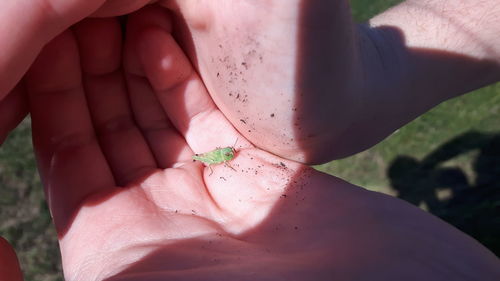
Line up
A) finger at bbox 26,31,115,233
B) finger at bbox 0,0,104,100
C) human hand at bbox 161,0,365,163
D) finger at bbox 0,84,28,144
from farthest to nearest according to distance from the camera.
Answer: finger at bbox 26,31,115,233, finger at bbox 0,84,28,144, human hand at bbox 161,0,365,163, finger at bbox 0,0,104,100

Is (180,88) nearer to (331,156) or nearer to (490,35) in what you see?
(331,156)

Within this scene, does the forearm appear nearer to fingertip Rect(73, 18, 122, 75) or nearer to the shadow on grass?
fingertip Rect(73, 18, 122, 75)

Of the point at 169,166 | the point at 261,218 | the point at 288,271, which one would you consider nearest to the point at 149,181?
the point at 169,166

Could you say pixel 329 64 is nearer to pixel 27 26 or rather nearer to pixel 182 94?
pixel 182 94

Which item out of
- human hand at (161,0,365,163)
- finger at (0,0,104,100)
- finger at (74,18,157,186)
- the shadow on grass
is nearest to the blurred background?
the shadow on grass

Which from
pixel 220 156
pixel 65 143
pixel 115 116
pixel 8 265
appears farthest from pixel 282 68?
pixel 8 265

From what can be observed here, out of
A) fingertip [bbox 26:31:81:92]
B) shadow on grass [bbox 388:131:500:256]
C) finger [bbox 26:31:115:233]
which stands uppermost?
fingertip [bbox 26:31:81:92]
